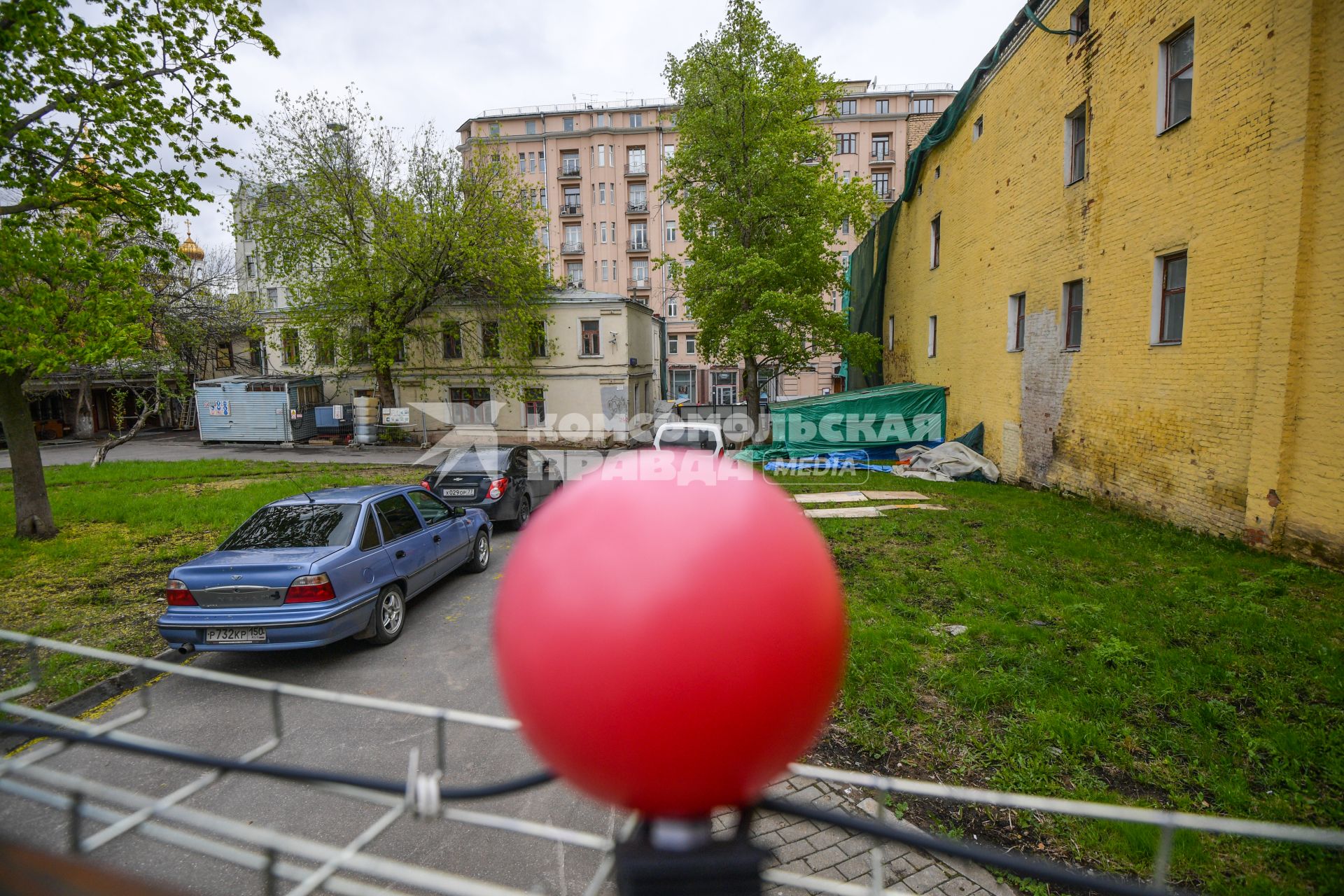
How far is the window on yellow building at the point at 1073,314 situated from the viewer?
41.4 ft

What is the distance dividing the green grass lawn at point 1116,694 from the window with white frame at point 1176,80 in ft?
21.6

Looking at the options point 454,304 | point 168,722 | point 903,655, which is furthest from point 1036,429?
point 454,304

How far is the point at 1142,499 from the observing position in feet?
34.2

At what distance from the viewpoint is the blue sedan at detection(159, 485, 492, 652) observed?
223 inches

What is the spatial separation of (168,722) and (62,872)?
4.76 meters

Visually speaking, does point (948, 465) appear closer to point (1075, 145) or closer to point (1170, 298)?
point (1170, 298)

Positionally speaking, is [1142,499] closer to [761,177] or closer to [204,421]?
[761,177]

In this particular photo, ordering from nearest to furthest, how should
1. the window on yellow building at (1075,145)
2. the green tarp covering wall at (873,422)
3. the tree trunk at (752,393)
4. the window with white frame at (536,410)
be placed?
the window on yellow building at (1075,145), the green tarp covering wall at (873,422), the tree trunk at (752,393), the window with white frame at (536,410)

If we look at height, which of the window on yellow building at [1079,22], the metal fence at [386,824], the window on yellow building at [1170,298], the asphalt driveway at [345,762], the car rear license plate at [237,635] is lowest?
the asphalt driveway at [345,762]

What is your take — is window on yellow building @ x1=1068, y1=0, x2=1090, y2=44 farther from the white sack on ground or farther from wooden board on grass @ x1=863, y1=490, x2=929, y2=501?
wooden board on grass @ x1=863, y1=490, x2=929, y2=501

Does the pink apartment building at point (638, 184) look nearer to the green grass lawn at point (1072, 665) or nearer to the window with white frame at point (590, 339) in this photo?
the window with white frame at point (590, 339)

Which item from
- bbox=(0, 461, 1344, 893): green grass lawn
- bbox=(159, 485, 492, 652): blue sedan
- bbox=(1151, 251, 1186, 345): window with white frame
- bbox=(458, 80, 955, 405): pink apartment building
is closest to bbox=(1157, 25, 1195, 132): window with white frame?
bbox=(1151, 251, 1186, 345): window with white frame

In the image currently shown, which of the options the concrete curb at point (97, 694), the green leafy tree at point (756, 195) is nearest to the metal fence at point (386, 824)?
the concrete curb at point (97, 694)

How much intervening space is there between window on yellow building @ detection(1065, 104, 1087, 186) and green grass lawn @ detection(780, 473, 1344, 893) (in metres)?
7.87
